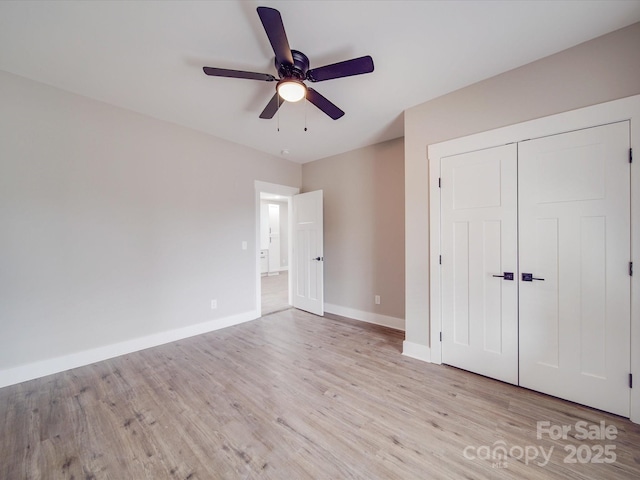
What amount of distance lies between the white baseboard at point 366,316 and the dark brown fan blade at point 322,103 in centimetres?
283

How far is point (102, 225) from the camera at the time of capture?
8.64 feet

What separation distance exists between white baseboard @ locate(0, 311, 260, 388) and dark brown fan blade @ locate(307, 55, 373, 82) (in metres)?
3.26

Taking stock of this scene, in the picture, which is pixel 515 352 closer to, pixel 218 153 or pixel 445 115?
pixel 445 115

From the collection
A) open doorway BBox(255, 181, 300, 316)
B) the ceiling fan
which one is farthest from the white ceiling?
open doorway BBox(255, 181, 300, 316)

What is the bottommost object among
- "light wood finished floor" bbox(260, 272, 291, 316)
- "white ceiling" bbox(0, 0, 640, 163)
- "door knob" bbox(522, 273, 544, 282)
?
"light wood finished floor" bbox(260, 272, 291, 316)

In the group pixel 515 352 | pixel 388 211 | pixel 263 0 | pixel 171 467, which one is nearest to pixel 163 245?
pixel 171 467

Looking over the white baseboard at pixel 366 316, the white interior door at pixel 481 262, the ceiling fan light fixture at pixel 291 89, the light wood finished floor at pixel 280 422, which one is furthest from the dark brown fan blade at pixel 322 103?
the white baseboard at pixel 366 316

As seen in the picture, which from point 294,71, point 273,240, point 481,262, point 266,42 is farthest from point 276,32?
point 273,240

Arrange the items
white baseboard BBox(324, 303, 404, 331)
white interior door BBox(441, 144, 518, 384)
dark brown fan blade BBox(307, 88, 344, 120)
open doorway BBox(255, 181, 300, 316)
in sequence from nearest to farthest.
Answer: dark brown fan blade BBox(307, 88, 344, 120)
white interior door BBox(441, 144, 518, 384)
white baseboard BBox(324, 303, 404, 331)
open doorway BBox(255, 181, 300, 316)

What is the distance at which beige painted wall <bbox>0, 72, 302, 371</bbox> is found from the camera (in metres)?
2.22

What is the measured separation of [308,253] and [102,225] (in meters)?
2.74

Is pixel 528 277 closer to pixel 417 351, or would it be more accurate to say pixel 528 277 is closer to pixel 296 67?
pixel 417 351

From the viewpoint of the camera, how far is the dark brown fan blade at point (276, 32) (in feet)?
4.29

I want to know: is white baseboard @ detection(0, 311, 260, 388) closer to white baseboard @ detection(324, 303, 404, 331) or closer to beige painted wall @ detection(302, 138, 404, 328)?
white baseboard @ detection(324, 303, 404, 331)
